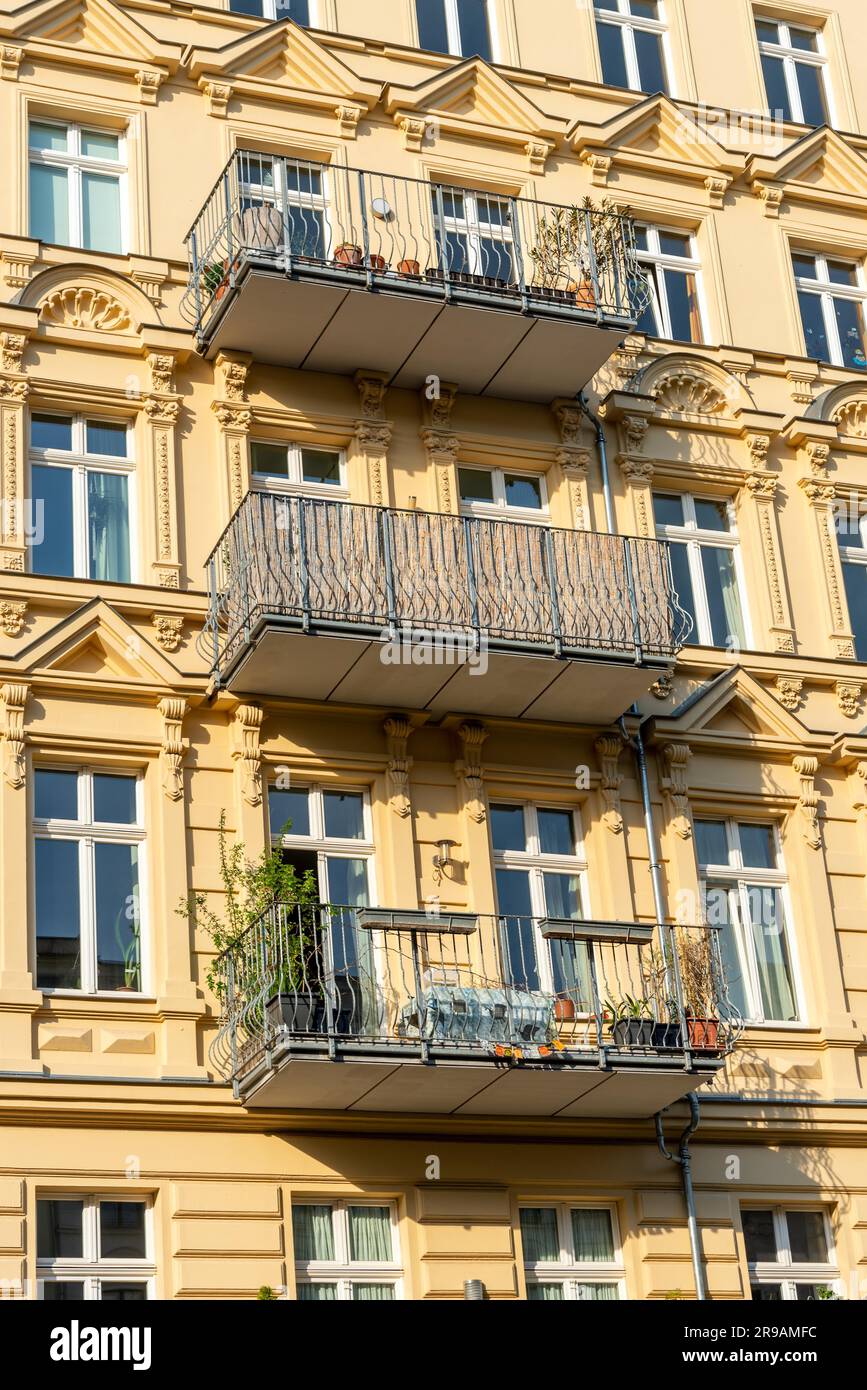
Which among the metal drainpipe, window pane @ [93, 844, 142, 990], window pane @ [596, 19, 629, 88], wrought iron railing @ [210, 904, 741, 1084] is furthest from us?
window pane @ [596, 19, 629, 88]

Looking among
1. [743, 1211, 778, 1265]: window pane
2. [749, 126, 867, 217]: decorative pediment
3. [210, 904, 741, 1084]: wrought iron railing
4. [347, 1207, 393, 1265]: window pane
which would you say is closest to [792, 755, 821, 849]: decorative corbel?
[210, 904, 741, 1084]: wrought iron railing

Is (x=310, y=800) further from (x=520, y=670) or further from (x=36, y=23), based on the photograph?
(x=36, y=23)

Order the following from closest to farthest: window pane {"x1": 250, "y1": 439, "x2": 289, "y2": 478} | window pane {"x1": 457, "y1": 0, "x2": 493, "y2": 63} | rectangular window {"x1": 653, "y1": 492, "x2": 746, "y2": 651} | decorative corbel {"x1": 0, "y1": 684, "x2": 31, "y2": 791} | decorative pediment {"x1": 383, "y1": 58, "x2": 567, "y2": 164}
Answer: decorative corbel {"x1": 0, "y1": 684, "x2": 31, "y2": 791}, window pane {"x1": 250, "y1": 439, "x2": 289, "y2": 478}, rectangular window {"x1": 653, "y1": 492, "x2": 746, "y2": 651}, decorative pediment {"x1": 383, "y1": 58, "x2": 567, "y2": 164}, window pane {"x1": 457, "y1": 0, "x2": 493, "y2": 63}

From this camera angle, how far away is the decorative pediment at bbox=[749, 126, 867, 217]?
23.5 m

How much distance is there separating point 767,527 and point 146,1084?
839 centimetres

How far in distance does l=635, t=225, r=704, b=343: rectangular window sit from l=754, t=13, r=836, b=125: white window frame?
2650 mm

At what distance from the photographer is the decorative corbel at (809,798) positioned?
2034 centimetres

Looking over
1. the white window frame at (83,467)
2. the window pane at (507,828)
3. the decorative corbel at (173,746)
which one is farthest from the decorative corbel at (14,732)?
the window pane at (507,828)

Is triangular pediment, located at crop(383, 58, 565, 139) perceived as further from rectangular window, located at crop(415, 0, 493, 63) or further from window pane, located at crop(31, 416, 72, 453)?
window pane, located at crop(31, 416, 72, 453)

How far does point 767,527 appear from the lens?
21.6 meters

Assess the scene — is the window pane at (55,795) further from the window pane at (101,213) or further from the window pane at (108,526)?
the window pane at (101,213)

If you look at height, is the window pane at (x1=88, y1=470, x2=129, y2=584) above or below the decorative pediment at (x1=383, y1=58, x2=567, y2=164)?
below

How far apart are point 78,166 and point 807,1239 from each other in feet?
37.3

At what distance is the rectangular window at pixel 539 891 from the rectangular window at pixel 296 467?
10.8 ft
